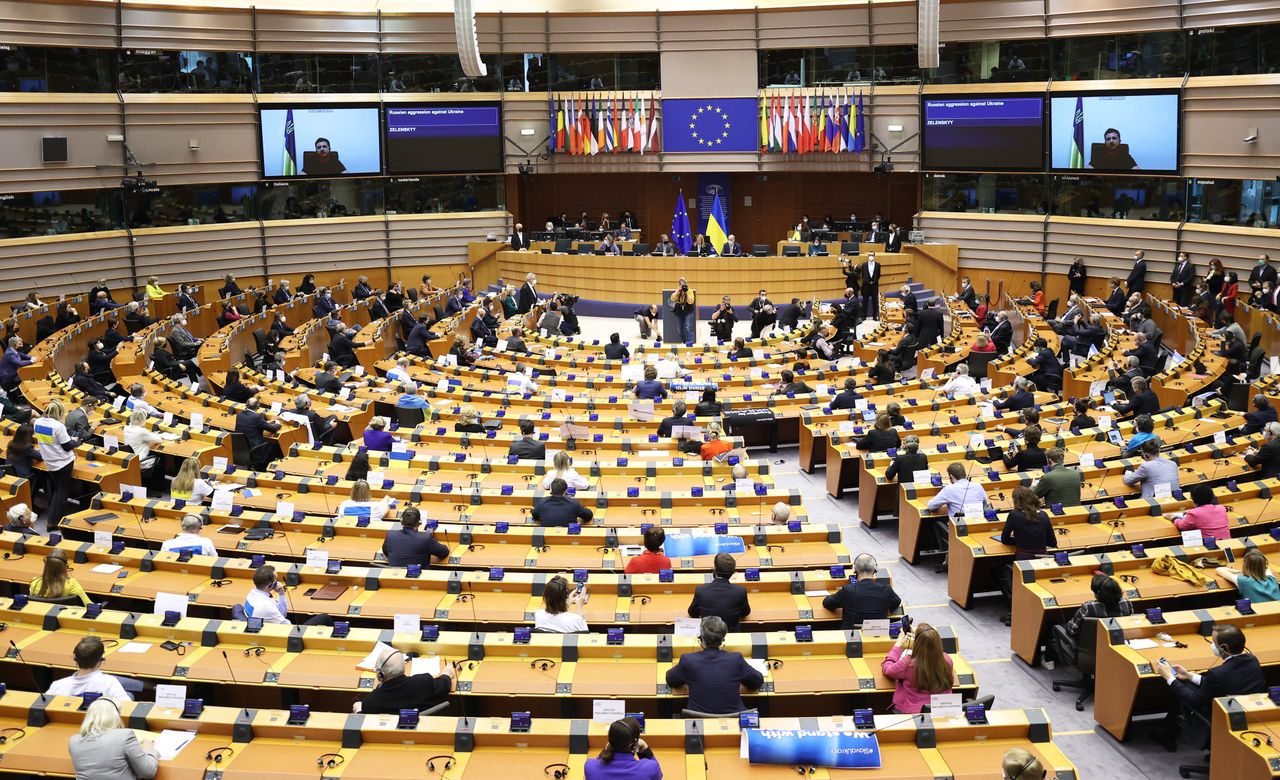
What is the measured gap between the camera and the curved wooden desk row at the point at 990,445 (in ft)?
50.0

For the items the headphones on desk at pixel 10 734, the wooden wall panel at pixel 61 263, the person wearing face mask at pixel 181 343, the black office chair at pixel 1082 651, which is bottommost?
the black office chair at pixel 1082 651

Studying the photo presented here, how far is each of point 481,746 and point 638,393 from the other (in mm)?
11180

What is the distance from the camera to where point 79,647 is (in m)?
8.71

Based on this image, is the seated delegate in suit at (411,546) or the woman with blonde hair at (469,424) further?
the woman with blonde hair at (469,424)

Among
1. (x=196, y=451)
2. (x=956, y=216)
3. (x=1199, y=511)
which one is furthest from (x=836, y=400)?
(x=956, y=216)

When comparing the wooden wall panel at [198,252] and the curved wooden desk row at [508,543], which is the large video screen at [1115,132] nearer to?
the curved wooden desk row at [508,543]

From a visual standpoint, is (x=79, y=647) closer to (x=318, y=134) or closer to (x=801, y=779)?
(x=801, y=779)

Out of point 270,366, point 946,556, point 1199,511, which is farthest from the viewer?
point 270,366

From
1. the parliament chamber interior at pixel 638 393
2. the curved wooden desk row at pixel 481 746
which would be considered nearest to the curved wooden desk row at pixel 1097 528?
the parliament chamber interior at pixel 638 393

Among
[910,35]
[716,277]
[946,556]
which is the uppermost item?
[910,35]

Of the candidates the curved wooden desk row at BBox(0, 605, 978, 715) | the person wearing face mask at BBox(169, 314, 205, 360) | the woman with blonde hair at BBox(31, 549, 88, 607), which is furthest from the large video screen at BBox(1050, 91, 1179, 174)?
the woman with blonde hair at BBox(31, 549, 88, 607)

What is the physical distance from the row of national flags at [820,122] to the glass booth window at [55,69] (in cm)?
1993

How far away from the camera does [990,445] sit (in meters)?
15.5

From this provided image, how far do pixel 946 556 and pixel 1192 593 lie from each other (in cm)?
363
